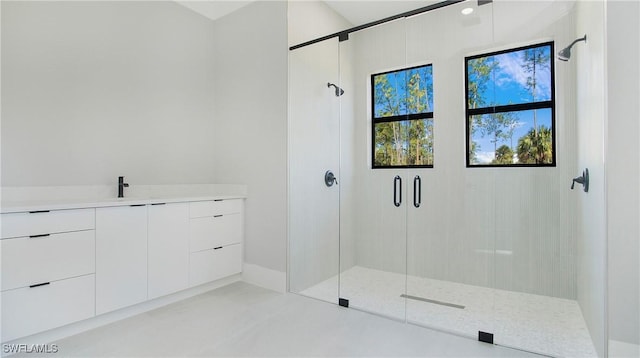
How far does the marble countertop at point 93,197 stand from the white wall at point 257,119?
23cm

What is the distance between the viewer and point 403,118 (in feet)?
8.60

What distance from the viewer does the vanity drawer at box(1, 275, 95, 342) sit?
1816 mm

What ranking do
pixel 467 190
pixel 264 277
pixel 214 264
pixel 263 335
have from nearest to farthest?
pixel 263 335 < pixel 467 190 < pixel 214 264 < pixel 264 277

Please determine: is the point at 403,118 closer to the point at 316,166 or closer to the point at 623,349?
the point at 316,166

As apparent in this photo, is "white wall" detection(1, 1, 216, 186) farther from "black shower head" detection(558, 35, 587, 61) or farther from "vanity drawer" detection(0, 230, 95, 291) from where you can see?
"black shower head" detection(558, 35, 587, 61)

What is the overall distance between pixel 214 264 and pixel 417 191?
1957mm

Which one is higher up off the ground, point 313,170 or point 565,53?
point 565,53

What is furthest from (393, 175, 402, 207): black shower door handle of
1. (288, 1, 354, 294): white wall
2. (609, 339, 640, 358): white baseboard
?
(609, 339, 640, 358): white baseboard

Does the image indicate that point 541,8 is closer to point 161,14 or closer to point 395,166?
point 395,166

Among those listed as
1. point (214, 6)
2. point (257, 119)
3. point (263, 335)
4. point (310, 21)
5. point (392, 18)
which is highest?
point (214, 6)

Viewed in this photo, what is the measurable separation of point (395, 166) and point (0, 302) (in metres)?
2.71

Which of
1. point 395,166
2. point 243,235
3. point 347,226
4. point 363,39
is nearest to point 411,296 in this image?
point 347,226

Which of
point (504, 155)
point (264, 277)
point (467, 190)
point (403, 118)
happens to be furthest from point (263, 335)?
point (504, 155)

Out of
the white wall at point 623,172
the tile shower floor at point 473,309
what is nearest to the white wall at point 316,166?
the tile shower floor at point 473,309
